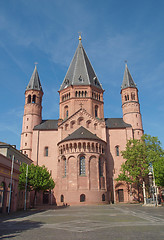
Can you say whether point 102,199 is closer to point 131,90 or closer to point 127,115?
point 127,115

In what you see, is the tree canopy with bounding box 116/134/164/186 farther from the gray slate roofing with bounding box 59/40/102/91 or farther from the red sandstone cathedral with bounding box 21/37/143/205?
the gray slate roofing with bounding box 59/40/102/91

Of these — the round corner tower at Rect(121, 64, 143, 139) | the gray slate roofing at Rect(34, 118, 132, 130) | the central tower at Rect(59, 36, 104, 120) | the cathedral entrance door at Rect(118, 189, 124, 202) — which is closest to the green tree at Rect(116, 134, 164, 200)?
the cathedral entrance door at Rect(118, 189, 124, 202)

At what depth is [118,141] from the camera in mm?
54812

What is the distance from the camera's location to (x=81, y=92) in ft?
196

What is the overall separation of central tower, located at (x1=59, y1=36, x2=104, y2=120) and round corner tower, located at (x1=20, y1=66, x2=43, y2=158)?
6510 millimetres

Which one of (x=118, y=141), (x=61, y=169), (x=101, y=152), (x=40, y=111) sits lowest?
(x=61, y=169)

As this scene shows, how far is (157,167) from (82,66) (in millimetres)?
37285

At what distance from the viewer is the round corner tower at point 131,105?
185 feet

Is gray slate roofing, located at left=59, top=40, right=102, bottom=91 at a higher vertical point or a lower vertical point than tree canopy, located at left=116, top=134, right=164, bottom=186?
higher

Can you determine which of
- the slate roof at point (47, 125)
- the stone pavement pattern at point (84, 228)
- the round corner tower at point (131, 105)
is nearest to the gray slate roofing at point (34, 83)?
the slate roof at point (47, 125)

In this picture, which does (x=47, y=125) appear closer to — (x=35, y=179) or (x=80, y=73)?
(x=80, y=73)

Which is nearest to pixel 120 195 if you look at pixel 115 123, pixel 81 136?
pixel 81 136

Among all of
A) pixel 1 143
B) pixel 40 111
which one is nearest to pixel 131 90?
pixel 40 111

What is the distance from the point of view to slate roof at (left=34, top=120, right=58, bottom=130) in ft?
185
